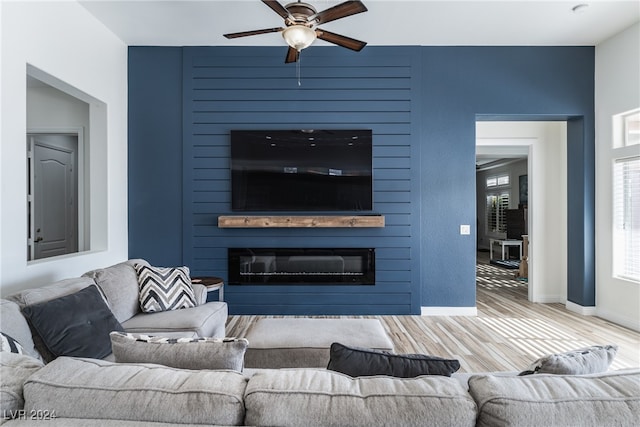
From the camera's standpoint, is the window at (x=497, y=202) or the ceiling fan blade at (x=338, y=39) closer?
the ceiling fan blade at (x=338, y=39)

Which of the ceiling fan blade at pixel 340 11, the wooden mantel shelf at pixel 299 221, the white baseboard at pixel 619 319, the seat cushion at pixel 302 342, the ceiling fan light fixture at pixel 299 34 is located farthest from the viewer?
the wooden mantel shelf at pixel 299 221

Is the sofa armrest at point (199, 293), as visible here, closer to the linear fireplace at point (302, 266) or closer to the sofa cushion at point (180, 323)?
the sofa cushion at point (180, 323)

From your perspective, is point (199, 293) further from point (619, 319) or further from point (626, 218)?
point (626, 218)

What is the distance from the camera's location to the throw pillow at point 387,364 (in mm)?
1137

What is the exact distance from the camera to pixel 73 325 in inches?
76.7

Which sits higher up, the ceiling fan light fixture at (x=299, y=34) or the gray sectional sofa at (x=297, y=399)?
the ceiling fan light fixture at (x=299, y=34)

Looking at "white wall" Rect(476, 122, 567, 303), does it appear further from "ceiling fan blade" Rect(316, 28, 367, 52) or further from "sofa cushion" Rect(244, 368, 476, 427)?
"sofa cushion" Rect(244, 368, 476, 427)

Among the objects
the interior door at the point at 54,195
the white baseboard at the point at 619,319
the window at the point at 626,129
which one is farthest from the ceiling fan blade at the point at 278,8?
the white baseboard at the point at 619,319

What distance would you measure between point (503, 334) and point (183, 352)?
344 centimetres

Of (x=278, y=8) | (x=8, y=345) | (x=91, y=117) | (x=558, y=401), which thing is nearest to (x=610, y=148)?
(x=278, y=8)

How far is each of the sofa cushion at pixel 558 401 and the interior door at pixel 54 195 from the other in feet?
Result: 16.1

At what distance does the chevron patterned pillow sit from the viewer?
2.77m

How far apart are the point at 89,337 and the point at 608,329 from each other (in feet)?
15.3

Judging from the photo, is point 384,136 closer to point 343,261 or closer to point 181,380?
point 343,261
